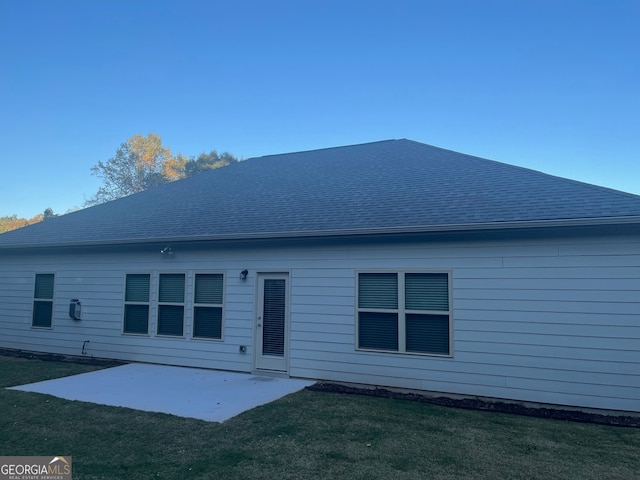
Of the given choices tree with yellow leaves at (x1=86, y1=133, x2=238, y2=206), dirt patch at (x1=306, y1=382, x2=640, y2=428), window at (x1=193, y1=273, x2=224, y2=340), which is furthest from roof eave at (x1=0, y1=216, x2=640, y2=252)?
tree with yellow leaves at (x1=86, y1=133, x2=238, y2=206)

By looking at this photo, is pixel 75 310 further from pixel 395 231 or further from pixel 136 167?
pixel 136 167

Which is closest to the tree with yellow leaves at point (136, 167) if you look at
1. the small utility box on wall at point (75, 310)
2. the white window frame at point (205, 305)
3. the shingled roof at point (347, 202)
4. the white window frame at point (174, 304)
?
the shingled roof at point (347, 202)

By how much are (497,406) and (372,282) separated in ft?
8.53

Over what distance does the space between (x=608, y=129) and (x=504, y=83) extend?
4751 millimetres

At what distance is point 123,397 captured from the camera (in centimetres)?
568

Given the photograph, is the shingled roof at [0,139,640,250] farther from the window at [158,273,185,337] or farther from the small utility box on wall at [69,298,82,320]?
the small utility box on wall at [69,298,82,320]

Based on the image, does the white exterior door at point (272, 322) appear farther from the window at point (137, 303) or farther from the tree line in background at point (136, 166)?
the tree line in background at point (136, 166)

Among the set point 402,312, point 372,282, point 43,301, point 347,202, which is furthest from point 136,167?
point 402,312

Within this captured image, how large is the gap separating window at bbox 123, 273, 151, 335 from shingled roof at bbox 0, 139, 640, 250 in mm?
948

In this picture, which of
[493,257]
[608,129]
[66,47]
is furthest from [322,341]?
[66,47]

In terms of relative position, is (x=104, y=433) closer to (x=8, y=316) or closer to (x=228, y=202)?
(x=228, y=202)

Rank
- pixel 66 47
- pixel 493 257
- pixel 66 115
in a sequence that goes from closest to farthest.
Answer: pixel 493 257
pixel 66 47
pixel 66 115

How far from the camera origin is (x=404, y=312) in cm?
626

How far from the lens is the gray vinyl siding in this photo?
5.27 m
